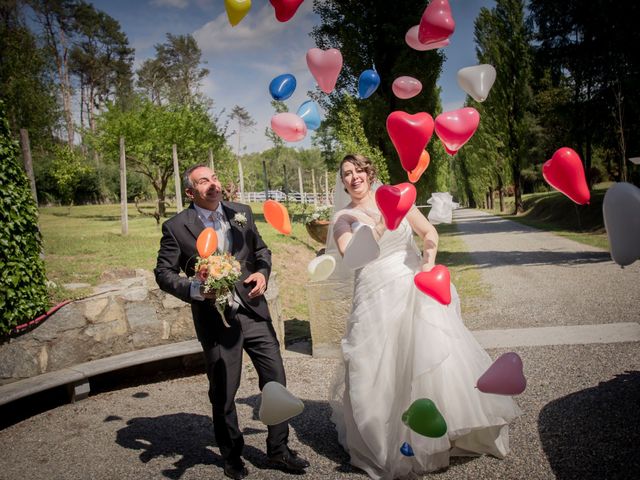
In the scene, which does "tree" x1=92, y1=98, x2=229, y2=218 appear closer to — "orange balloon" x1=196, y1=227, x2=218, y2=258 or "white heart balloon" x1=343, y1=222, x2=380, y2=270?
"orange balloon" x1=196, y1=227, x2=218, y2=258

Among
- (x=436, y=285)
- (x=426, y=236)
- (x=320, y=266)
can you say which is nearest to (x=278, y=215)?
(x=320, y=266)

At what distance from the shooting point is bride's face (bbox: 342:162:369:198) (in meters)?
3.23

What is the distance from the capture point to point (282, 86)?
11.7 feet

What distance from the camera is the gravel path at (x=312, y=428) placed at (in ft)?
9.53

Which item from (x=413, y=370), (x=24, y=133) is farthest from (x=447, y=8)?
(x=24, y=133)

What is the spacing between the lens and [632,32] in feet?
47.0

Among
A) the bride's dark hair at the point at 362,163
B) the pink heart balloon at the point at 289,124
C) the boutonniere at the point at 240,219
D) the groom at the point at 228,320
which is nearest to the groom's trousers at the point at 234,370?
the groom at the point at 228,320

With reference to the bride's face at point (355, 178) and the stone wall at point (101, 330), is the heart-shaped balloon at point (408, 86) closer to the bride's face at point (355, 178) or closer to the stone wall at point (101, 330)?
the bride's face at point (355, 178)

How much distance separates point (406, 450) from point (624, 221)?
1856mm

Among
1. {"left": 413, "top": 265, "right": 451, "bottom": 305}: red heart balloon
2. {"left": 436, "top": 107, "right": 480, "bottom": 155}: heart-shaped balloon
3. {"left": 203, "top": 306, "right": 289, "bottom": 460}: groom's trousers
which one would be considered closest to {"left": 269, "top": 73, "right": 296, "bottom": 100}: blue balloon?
{"left": 436, "top": 107, "right": 480, "bottom": 155}: heart-shaped balloon

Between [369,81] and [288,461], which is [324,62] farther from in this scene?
[288,461]

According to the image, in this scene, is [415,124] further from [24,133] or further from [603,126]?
[603,126]

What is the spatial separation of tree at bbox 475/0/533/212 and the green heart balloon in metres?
29.8

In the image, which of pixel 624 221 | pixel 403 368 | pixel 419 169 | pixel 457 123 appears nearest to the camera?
pixel 624 221
